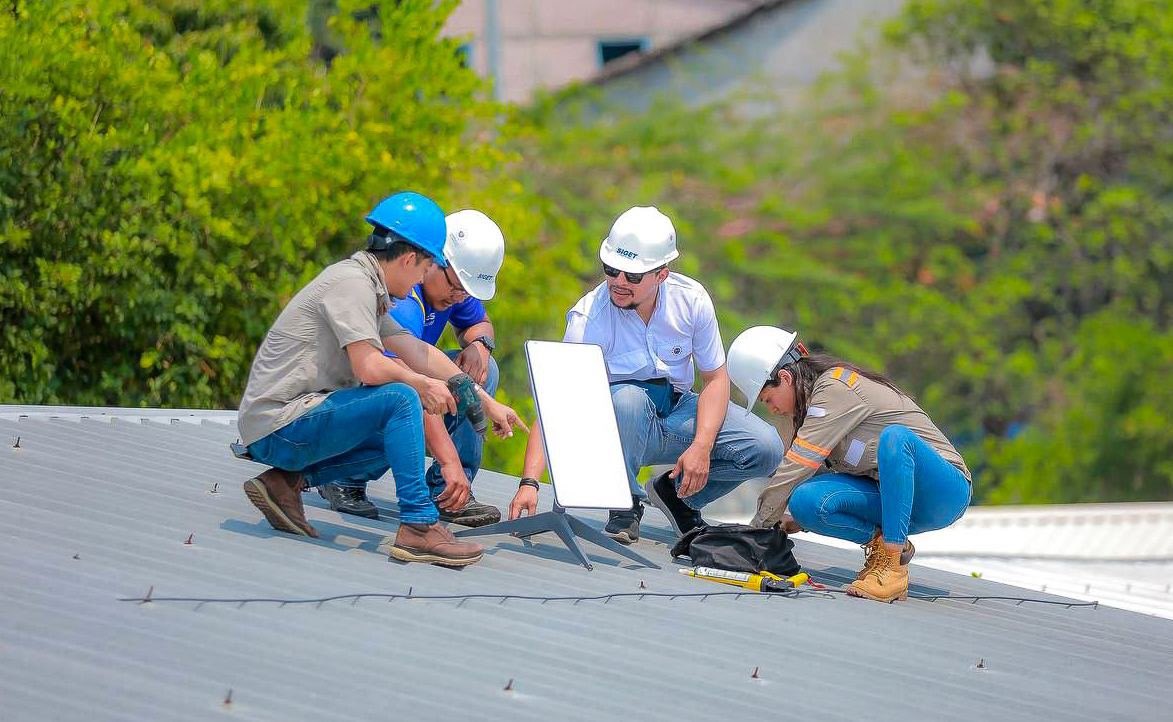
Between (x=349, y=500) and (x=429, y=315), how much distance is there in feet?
2.73

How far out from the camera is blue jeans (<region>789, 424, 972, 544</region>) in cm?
632

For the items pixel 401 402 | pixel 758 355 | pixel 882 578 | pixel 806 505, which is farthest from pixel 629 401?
pixel 401 402

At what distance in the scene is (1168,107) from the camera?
82.9ft

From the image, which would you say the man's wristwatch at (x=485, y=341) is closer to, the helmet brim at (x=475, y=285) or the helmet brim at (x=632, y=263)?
the helmet brim at (x=475, y=285)

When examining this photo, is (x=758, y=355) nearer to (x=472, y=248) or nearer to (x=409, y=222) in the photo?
(x=472, y=248)

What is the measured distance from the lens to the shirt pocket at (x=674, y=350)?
7.23 m

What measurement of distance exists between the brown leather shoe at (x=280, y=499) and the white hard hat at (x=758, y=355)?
5.59 feet

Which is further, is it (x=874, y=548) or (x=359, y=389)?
(x=874, y=548)

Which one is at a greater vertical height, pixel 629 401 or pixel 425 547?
pixel 629 401

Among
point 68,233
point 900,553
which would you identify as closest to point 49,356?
A: point 68,233

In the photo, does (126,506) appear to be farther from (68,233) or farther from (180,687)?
(68,233)

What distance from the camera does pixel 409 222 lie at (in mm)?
5867

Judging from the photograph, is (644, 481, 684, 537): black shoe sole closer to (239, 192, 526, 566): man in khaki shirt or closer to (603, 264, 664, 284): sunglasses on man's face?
(603, 264, 664, 284): sunglasses on man's face

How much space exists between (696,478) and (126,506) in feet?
7.37
